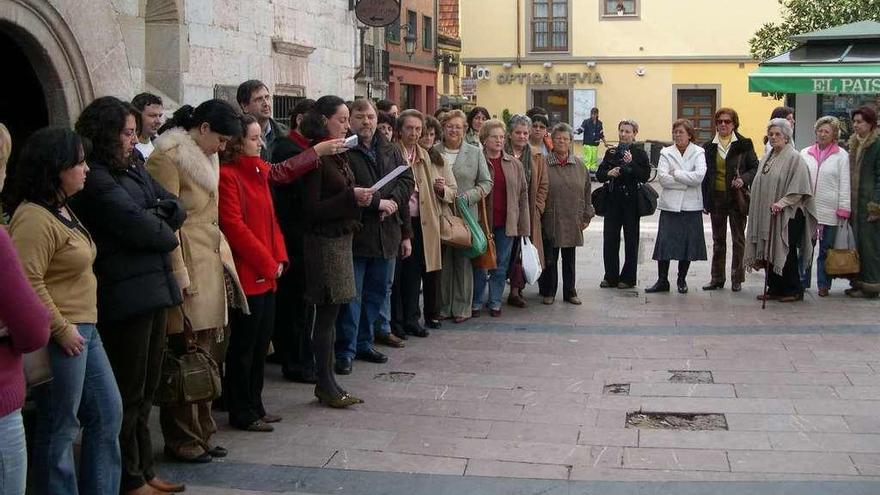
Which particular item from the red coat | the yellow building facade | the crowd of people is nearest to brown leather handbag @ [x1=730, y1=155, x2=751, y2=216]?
the crowd of people

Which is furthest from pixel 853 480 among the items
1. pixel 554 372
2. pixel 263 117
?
pixel 263 117

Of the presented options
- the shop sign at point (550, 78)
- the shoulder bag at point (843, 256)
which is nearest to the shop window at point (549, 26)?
the shop sign at point (550, 78)

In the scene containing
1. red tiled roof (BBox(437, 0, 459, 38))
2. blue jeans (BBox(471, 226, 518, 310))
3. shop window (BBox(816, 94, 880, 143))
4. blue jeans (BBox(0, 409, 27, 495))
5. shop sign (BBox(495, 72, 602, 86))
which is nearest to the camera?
blue jeans (BBox(0, 409, 27, 495))

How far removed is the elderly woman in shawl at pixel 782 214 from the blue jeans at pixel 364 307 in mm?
4273

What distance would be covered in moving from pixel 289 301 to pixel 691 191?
539 cm

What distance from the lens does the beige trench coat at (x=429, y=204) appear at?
971 centimetres

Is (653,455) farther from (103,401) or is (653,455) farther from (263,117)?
(263,117)

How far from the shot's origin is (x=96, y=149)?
529cm

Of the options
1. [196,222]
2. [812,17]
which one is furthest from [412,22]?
[196,222]

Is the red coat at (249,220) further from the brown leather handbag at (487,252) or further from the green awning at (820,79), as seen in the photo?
the green awning at (820,79)

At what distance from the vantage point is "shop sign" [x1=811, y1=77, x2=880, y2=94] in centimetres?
1376

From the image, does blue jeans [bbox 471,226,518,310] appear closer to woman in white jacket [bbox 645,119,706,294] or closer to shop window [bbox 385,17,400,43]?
woman in white jacket [bbox 645,119,706,294]

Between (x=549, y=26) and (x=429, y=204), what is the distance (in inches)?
1285

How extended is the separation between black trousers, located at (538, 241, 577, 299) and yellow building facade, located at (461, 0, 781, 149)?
28.9 metres
